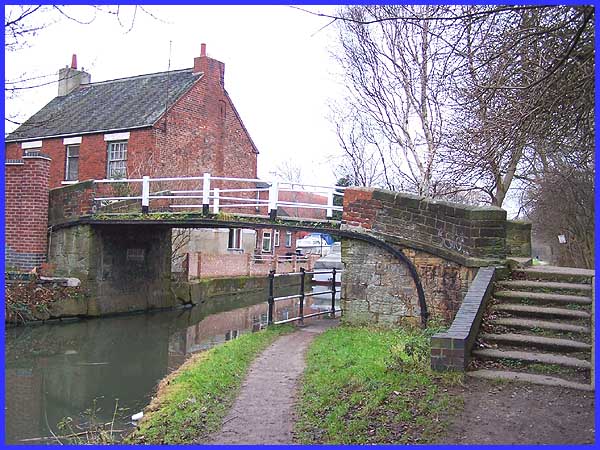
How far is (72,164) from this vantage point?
79.0 ft

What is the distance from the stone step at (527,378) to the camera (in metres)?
5.77

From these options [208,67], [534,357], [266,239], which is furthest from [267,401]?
[266,239]

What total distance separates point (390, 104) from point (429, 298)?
27.0 feet

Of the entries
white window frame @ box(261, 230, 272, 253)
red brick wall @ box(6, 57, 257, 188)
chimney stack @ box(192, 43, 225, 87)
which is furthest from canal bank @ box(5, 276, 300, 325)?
white window frame @ box(261, 230, 272, 253)

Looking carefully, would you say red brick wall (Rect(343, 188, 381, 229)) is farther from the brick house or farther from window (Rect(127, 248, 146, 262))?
the brick house

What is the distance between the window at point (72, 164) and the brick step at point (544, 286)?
18.9 meters

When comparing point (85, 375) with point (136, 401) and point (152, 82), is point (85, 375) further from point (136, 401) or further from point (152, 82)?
point (152, 82)

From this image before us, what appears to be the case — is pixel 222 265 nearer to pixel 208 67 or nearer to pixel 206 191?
pixel 208 67

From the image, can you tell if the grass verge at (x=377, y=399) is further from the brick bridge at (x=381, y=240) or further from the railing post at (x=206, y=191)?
the railing post at (x=206, y=191)

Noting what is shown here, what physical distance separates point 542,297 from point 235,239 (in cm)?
2355

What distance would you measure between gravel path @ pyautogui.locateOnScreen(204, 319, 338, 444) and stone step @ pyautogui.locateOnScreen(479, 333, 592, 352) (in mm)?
2346

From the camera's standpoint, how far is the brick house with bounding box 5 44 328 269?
881 inches

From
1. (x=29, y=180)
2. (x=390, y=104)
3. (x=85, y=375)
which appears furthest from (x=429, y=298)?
(x=29, y=180)

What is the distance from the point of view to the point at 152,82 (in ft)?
84.3
